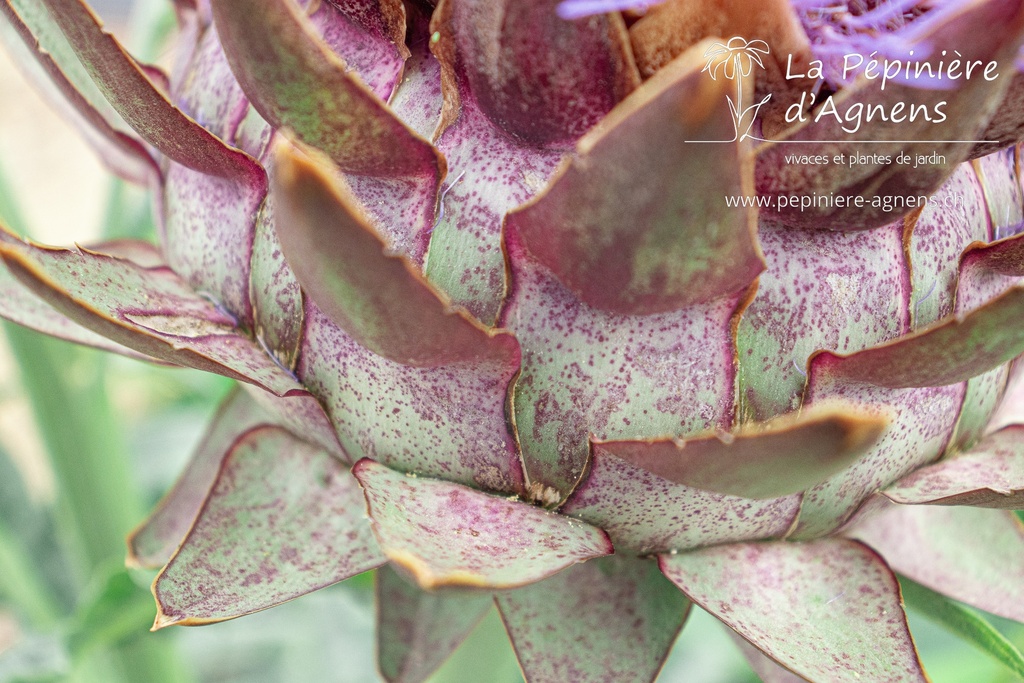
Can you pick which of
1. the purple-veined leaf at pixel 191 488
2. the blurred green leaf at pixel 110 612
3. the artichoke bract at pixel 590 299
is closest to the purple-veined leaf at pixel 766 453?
the artichoke bract at pixel 590 299

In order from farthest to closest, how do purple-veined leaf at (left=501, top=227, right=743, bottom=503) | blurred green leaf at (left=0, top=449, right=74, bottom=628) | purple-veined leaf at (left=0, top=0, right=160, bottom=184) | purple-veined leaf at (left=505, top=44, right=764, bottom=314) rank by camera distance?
blurred green leaf at (left=0, top=449, right=74, bottom=628), purple-veined leaf at (left=0, top=0, right=160, bottom=184), purple-veined leaf at (left=501, top=227, right=743, bottom=503), purple-veined leaf at (left=505, top=44, right=764, bottom=314)

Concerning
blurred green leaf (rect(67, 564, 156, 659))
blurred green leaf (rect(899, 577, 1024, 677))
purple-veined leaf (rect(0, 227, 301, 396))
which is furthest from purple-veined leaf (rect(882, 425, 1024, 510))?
blurred green leaf (rect(67, 564, 156, 659))

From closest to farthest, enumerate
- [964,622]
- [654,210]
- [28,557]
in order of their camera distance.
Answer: [654,210], [964,622], [28,557]

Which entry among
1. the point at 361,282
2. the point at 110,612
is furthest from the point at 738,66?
the point at 110,612

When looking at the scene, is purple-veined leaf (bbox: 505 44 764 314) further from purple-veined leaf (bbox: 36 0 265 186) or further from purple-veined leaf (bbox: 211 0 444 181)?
purple-veined leaf (bbox: 36 0 265 186)

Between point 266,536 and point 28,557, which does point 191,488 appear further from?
point 28,557

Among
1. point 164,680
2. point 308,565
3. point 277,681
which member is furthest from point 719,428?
point 277,681

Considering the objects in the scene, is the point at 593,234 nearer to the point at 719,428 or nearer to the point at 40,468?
the point at 719,428

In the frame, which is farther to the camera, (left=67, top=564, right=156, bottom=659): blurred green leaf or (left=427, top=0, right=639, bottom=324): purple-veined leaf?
(left=67, top=564, right=156, bottom=659): blurred green leaf
